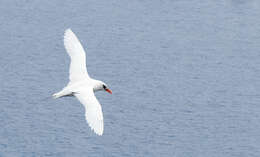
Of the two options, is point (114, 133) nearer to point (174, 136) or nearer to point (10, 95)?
point (174, 136)

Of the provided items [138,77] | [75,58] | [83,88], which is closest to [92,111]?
[83,88]

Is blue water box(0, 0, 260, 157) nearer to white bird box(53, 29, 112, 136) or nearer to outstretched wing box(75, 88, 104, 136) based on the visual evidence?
white bird box(53, 29, 112, 136)

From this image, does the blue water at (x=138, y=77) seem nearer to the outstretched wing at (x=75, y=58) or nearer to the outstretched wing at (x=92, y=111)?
the outstretched wing at (x=75, y=58)

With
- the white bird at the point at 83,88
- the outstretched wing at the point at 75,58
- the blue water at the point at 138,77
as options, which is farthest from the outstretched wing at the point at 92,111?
the blue water at the point at 138,77

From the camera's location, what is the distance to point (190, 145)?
102 m

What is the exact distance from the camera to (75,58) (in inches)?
2194

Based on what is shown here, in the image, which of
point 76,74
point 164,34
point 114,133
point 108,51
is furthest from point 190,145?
point 76,74

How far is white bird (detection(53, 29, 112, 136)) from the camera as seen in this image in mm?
46094

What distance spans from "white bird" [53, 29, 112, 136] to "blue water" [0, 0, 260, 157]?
141 ft

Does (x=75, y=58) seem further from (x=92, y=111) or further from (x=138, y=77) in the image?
(x=138, y=77)

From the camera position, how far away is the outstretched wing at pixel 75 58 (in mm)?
54469

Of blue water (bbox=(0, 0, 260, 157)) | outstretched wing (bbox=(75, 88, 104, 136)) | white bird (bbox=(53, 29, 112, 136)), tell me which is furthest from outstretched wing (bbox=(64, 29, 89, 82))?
blue water (bbox=(0, 0, 260, 157))

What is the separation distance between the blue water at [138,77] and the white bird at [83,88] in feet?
141

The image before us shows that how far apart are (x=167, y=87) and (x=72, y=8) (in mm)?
38403
